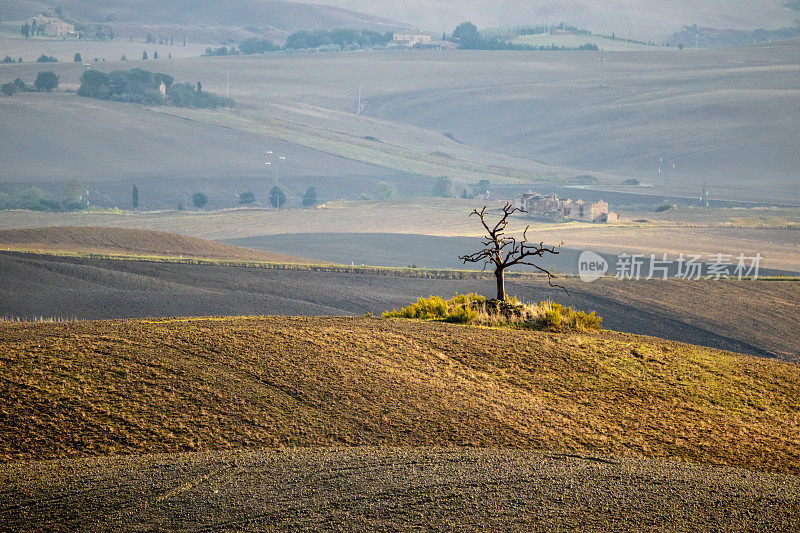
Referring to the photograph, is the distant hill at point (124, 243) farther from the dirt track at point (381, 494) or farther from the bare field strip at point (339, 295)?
the dirt track at point (381, 494)

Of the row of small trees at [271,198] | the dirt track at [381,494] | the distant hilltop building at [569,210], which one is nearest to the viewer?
the dirt track at [381,494]

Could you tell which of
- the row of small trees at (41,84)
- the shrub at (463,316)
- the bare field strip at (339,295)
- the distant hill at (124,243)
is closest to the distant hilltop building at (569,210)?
the distant hill at (124,243)

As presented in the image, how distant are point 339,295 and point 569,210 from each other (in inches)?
2474

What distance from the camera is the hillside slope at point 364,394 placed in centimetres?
1099

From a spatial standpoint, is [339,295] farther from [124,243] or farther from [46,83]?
[46,83]

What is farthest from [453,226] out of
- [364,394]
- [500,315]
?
[364,394]

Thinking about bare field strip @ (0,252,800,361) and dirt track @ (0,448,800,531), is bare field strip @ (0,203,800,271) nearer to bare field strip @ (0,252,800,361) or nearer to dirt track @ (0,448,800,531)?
bare field strip @ (0,252,800,361)

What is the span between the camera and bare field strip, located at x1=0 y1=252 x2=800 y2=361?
1447 inches

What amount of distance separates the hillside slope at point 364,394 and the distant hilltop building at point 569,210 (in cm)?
8398

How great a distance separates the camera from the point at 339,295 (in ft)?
142

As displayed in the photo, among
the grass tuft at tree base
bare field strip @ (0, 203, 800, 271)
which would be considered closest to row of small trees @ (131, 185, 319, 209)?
bare field strip @ (0, 203, 800, 271)

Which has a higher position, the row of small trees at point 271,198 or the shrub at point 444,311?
the shrub at point 444,311

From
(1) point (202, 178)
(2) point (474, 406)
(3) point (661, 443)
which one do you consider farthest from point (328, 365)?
Answer: (1) point (202, 178)

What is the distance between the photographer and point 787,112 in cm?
18550
